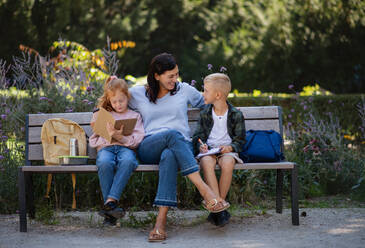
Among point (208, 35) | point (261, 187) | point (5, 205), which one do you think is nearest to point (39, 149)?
point (5, 205)

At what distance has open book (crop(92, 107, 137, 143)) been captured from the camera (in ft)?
13.0

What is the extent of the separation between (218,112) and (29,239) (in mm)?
1785

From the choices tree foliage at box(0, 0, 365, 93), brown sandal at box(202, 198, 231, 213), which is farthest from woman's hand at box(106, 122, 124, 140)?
tree foliage at box(0, 0, 365, 93)

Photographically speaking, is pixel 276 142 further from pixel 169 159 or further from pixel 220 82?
pixel 169 159

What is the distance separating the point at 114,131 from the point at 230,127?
95cm

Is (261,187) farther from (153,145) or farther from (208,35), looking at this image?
(208,35)

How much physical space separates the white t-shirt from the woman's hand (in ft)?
2.39

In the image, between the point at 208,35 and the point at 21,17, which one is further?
the point at 208,35

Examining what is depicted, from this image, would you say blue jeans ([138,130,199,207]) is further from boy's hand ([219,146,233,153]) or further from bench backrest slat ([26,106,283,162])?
bench backrest slat ([26,106,283,162])

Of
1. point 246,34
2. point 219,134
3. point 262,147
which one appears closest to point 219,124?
point 219,134

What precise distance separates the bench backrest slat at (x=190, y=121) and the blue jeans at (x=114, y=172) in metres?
0.58

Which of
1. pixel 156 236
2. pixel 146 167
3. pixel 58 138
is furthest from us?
pixel 58 138

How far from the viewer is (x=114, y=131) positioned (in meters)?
3.96

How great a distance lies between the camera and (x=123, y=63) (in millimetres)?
17625
